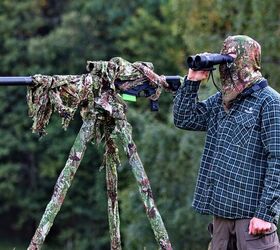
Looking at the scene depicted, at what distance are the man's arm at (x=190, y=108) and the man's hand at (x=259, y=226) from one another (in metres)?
0.64

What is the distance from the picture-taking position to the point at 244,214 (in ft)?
15.4

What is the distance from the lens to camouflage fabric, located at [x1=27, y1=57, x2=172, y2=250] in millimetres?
5043

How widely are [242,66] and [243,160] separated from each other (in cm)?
47

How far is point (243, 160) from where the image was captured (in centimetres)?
470

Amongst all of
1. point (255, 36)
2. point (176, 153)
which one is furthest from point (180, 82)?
point (176, 153)

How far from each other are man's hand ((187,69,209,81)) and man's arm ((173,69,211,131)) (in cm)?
1

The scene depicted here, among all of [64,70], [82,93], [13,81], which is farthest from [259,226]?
[64,70]

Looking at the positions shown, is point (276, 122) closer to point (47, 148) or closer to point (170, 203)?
point (170, 203)

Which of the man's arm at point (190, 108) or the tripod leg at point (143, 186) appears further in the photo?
the tripod leg at point (143, 186)

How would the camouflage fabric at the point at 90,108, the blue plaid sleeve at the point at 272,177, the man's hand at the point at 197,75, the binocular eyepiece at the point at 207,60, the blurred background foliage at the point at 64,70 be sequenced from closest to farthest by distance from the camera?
the blue plaid sleeve at the point at 272,177 → the binocular eyepiece at the point at 207,60 → the man's hand at the point at 197,75 → the camouflage fabric at the point at 90,108 → the blurred background foliage at the point at 64,70

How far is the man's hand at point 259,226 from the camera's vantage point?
4609mm

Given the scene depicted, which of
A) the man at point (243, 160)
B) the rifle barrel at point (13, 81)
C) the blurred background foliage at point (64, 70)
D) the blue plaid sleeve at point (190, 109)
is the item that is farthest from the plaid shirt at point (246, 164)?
the blurred background foliage at point (64, 70)

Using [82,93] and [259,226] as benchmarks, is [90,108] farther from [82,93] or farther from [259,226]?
[259,226]

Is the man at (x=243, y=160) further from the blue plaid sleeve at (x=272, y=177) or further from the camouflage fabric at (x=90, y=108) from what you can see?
the camouflage fabric at (x=90, y=108)
